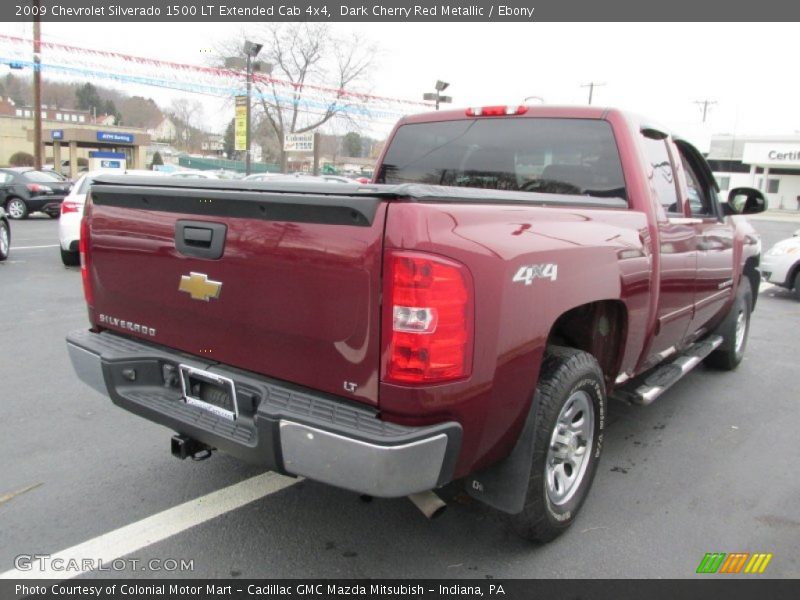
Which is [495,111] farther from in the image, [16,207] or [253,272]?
[16,207]

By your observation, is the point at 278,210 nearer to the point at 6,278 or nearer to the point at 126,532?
the point at 126,532

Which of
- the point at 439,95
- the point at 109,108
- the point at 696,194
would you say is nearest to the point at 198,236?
the point at 696,194

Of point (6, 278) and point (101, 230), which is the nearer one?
point (101, 230)

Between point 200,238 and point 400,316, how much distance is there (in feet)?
3.28

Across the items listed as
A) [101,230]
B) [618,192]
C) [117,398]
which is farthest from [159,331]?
[618,192]

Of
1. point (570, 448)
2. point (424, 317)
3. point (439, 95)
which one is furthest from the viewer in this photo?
point (439, 95)

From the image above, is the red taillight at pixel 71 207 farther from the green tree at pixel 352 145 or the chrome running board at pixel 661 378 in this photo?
the green tree at pixel 352 145

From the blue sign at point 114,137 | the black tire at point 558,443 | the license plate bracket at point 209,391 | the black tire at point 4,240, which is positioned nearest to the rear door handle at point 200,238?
the license plate bracket at point 209,391

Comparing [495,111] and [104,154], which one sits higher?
[104,154]

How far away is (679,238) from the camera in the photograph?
3.84 m

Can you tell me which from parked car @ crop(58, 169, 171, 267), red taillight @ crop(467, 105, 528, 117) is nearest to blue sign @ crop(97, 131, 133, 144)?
parked car @ crop(58, 169, 171, 267)

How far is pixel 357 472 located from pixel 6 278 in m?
9.30

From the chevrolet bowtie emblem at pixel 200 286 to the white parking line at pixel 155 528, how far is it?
1.14m

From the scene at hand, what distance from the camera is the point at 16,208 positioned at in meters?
18.9
